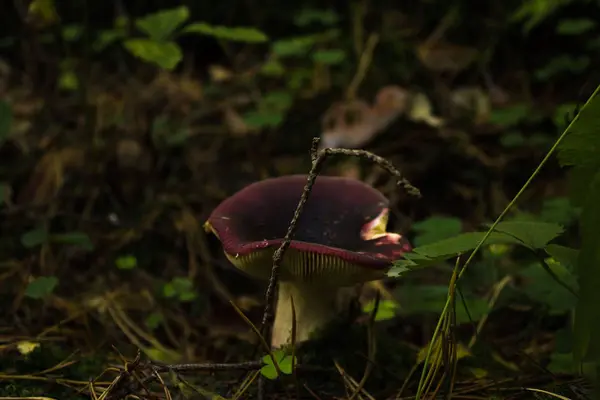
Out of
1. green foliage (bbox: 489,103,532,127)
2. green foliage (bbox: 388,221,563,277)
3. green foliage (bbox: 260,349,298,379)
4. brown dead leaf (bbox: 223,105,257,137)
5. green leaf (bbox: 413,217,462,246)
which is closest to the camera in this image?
green foliage (bbox: 388,221,563,277)

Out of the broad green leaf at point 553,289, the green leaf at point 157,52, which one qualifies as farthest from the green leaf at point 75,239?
A: the broad green leaf at point 553,289

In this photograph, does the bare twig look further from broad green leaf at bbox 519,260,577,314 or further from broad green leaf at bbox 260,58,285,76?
broad green leaf at bbox 260,58,285,76

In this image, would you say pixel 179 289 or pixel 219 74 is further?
pixel 219 74

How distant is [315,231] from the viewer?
6.06 feet

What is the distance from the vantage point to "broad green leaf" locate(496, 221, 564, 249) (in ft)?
4.14

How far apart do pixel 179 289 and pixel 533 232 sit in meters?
1.24

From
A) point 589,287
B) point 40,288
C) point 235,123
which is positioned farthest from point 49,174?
point 589,287

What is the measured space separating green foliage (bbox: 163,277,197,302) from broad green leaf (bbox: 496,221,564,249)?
114 centimetres

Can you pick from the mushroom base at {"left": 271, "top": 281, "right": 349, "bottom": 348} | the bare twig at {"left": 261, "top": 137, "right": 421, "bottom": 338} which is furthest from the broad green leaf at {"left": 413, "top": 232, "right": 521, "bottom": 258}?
the mushroom base at {"left": 271, "top": 281, "right": 349, "bottom": 348}

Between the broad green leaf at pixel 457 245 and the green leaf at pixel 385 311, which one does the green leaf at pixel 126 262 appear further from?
the broad green leaf at pixel 457 245

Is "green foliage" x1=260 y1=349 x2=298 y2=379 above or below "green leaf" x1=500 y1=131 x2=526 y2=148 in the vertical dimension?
below

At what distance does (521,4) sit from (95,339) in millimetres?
3031

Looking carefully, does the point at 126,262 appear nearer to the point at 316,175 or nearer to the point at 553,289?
the point at 316,175

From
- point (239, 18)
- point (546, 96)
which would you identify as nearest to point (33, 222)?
point (239, 18)
